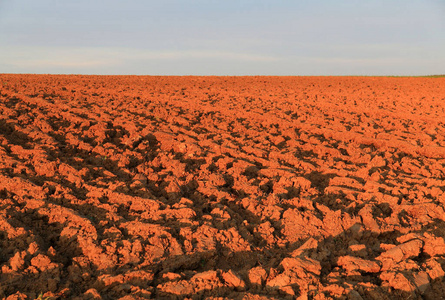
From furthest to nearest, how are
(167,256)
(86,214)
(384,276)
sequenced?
(86,214) < (167,256) < (384,276)

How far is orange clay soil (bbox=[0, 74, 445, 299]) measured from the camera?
10.6 ft

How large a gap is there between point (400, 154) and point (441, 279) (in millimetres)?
4015

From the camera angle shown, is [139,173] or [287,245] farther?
[139,173]

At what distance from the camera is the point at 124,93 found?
40.2 feet

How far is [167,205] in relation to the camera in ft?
14.5

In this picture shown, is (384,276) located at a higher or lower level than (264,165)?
lower

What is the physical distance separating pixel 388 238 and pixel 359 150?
279 cm

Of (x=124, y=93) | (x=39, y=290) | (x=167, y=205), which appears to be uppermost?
(x=124, y=93)

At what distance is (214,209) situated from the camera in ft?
14.5

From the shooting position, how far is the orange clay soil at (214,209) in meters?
3.24

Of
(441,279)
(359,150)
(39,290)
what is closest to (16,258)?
(39,290)

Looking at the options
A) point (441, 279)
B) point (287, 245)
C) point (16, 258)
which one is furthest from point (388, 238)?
point (16, 258)

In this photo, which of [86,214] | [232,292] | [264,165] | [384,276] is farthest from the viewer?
[264,165]

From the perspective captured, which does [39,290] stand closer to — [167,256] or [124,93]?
[167,256]
